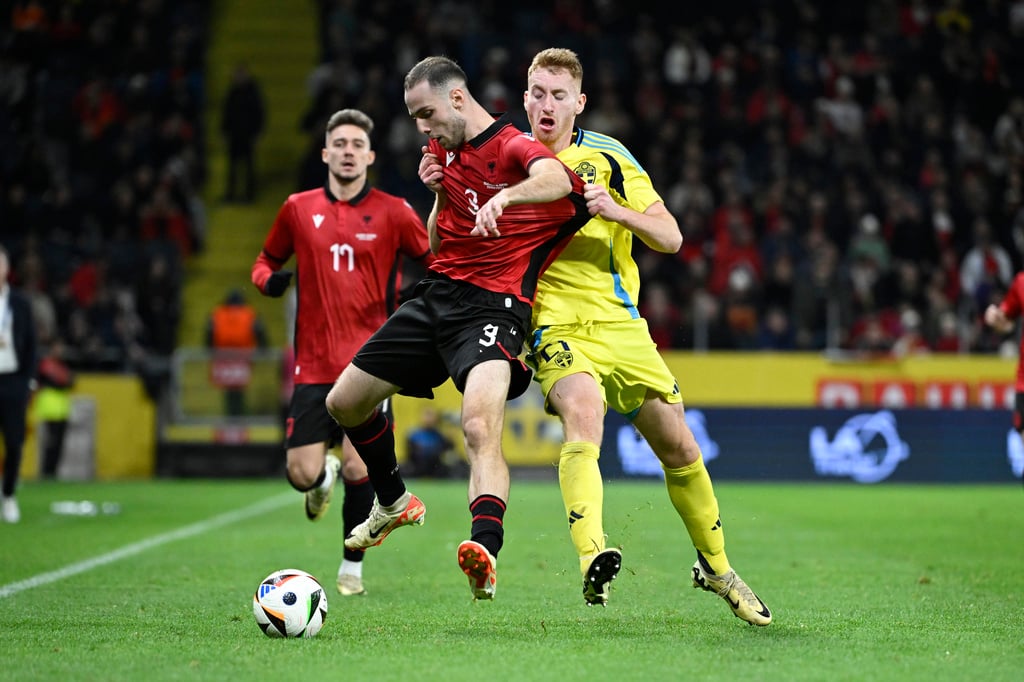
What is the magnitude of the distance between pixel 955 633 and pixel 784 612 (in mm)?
947

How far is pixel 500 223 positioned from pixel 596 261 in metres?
0.50

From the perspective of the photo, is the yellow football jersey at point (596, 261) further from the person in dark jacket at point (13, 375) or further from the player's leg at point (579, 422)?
Result: the person in dark jacket at point (13, 375)

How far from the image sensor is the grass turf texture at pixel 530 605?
5246 mm

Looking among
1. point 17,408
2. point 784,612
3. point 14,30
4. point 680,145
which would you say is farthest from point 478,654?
point 14,30

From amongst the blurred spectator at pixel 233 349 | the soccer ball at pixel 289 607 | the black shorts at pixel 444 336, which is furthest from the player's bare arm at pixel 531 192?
the blurred spectator at pixel 233 349

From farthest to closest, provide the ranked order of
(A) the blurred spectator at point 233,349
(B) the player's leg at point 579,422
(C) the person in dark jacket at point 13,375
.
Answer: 1. (A) the blurred spectator at point 233,349
2. (C) the person in dark jacket at point 13,375
3. (B) the player's leg at point 579,422

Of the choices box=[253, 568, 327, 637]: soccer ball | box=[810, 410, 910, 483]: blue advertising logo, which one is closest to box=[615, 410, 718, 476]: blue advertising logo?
box=[810, 410, 910, 483]: blue advertising logo

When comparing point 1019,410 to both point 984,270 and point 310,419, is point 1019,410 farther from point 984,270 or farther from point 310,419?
point 984,270

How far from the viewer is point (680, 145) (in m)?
22.0

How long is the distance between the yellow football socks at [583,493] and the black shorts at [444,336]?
0.39 metres

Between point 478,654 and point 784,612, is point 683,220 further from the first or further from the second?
point 478,654

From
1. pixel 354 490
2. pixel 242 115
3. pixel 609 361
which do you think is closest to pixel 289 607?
pixel 609 361

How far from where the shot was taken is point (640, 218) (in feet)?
20.0

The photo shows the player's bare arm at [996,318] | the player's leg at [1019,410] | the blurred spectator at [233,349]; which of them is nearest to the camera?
the player's bare arm at [996,318]
